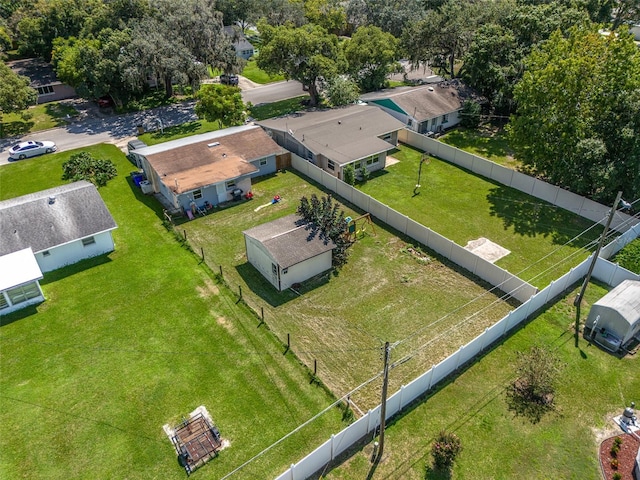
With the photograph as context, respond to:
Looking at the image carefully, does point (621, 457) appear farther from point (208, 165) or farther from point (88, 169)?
point (88, 169)

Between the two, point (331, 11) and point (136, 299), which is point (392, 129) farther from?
point (331, 11)

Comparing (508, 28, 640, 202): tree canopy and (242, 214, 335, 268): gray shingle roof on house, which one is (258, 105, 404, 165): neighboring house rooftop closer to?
(242, 214, 335, 268): gray shingle roof on house

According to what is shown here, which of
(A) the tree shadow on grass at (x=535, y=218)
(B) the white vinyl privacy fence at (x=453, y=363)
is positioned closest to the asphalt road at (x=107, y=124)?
(A) the tree shadow on grass at (x=535, y=218)

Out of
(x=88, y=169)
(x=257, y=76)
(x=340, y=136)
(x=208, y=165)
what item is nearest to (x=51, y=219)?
(x=88, y=169)

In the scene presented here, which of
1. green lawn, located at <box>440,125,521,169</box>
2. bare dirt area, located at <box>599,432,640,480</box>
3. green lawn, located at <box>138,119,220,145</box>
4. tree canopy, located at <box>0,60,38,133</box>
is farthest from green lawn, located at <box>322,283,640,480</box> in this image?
tree canopy, located at <box>0,60,38,133</box>

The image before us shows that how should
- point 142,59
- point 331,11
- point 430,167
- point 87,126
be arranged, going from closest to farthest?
1. point 430,167
2. point 142,59
3. point 87,126
4. point 331,11

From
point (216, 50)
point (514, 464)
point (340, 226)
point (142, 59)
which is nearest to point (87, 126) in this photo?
point (142, 59)
